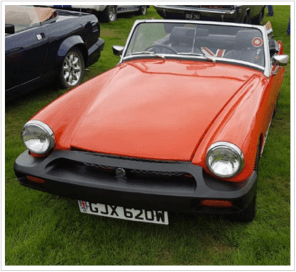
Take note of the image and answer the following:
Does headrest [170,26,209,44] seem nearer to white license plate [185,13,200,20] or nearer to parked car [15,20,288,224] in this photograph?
parked car [15,20,288,224]

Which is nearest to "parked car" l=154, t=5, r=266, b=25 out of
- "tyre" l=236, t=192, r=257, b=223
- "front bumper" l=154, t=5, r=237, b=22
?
"front bumper" l=154, t=5, r=237, b=22

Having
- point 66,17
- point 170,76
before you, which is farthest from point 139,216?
point 66,17

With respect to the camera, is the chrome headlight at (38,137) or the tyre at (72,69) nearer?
the chrome headlight at (38,137)

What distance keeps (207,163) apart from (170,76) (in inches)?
47.0

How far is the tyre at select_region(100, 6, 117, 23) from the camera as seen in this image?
38.2ft

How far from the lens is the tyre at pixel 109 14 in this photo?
11.6 m

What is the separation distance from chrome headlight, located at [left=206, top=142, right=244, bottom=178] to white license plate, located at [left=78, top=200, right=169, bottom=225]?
0.48 m

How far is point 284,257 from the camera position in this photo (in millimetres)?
2398

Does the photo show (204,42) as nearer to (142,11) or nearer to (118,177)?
(118,177)

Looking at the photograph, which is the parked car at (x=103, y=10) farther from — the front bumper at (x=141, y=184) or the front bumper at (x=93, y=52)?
the front bumper at (x=141, y=184)

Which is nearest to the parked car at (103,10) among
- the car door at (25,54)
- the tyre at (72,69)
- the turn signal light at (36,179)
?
the tyre at (72,69)

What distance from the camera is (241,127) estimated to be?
2402 millimetres

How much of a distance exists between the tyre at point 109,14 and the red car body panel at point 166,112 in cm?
895

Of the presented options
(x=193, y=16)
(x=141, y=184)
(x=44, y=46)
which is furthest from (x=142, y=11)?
(x=141, y=184)
